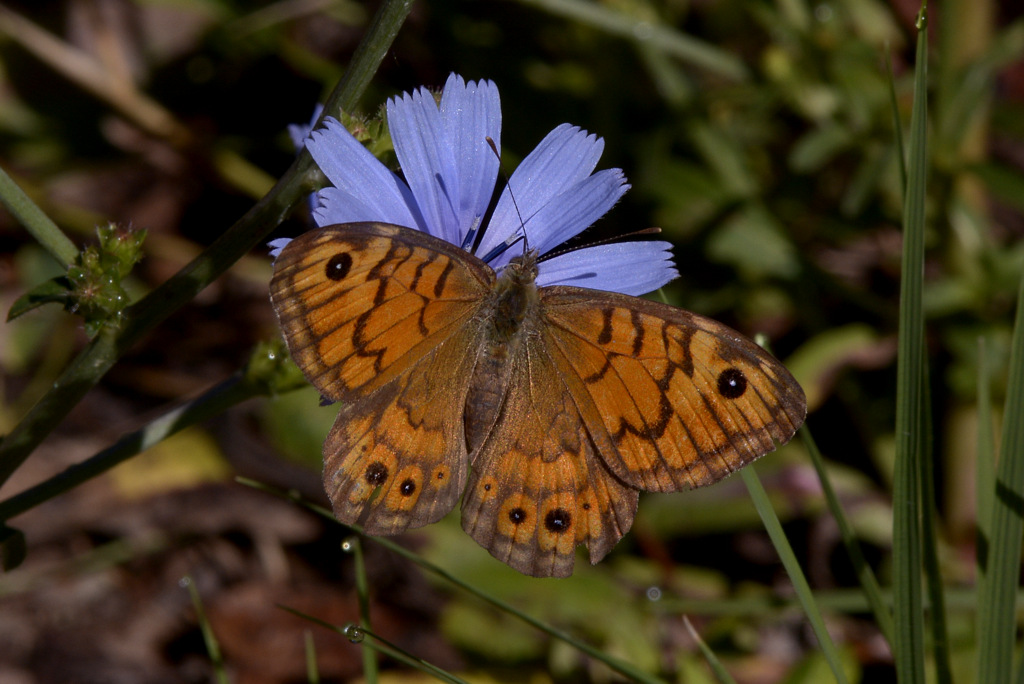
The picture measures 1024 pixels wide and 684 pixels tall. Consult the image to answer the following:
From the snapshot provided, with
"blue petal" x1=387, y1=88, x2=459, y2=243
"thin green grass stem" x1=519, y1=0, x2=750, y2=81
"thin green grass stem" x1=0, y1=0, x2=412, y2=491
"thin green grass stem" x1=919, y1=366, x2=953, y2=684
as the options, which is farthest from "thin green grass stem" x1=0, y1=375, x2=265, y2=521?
"thin green grass stem" x1=519, y1=0, x2=750, y2=81

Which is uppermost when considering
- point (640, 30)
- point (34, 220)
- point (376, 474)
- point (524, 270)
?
point (640, 30)

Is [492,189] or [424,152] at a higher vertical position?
[424,152]

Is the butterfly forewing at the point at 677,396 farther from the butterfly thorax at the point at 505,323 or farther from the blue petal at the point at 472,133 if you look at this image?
the blue petal at the point at 472,133

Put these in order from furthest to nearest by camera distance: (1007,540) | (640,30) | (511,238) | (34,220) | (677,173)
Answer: (677,173)
(640,30)
(511,238)
(1007,540)
(34,220)

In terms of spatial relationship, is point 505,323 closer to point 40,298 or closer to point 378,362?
point 378,362

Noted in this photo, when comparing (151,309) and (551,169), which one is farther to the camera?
(551,169)

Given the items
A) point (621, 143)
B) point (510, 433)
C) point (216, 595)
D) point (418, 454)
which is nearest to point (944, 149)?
point (621, 143)

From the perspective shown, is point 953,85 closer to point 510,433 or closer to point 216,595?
point 510,433

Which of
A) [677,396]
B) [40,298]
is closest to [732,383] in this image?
[677,396]
